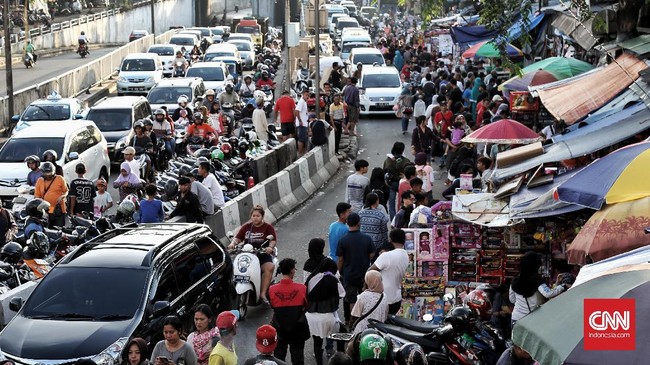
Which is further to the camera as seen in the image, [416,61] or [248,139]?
[416,61]

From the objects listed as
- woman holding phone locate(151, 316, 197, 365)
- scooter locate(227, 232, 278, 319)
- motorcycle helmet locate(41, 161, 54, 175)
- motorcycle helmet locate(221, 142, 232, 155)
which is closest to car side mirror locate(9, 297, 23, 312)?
woman holding phone locate(151, 316, 197, 365)

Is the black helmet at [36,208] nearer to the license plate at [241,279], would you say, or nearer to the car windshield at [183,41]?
the license plate at [241,279]

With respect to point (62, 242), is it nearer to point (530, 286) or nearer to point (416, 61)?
point (530, 286)

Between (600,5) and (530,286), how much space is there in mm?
12085

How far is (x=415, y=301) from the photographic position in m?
13.7

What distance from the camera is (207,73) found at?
41.2 m

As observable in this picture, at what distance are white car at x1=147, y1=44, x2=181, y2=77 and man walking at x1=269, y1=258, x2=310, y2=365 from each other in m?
37.0

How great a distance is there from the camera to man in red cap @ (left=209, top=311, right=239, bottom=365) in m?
10.3

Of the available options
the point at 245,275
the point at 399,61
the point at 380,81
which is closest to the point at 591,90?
the point at 245,275

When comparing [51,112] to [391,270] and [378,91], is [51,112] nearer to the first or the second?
[378,91]

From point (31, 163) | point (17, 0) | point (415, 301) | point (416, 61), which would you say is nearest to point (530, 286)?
point (415, 301)

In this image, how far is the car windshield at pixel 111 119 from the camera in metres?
28.7

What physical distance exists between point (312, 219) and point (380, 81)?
1629 centimetres

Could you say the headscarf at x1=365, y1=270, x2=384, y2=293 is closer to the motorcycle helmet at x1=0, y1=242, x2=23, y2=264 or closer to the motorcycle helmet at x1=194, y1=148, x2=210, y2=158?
the motorcycle helmet at x1=0, y1=242, x2=23, y2=264
